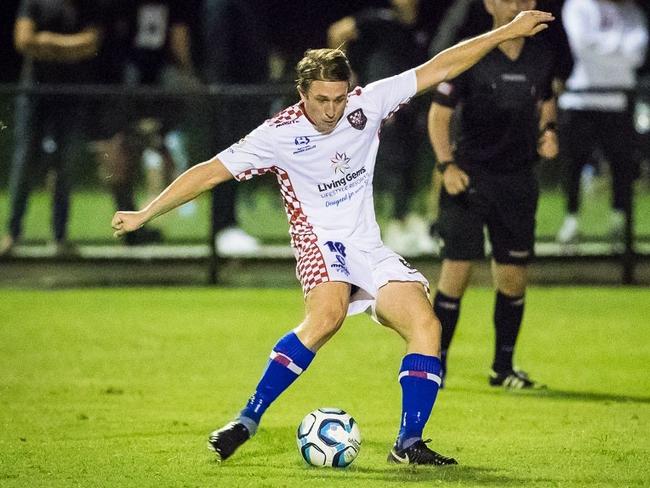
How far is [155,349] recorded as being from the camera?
11102 mm

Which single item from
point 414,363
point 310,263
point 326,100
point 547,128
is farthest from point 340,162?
point 547,128

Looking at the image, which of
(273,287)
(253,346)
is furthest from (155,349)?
(273,287)

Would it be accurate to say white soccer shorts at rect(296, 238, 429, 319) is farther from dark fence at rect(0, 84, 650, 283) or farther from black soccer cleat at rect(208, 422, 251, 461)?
dark fence at rect(0, 84, 650, 283)

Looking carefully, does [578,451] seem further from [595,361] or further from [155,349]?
[155,349]

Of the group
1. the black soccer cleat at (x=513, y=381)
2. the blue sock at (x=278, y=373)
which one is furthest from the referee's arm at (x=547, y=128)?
the blue sock at (x=278, y=373)

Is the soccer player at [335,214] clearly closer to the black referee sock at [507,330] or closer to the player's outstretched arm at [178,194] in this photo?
the player's outstretched arm at [178,194]

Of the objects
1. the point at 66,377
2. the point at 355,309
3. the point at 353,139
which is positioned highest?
the point at 353,139

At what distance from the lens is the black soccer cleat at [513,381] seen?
958 cm

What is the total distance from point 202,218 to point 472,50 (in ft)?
24.8

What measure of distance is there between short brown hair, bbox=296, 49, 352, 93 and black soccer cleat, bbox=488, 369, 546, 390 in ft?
9.86

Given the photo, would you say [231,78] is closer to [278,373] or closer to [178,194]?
[178,194]

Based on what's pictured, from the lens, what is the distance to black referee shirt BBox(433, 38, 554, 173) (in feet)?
30.7

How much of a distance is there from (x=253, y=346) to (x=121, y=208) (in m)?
4.22

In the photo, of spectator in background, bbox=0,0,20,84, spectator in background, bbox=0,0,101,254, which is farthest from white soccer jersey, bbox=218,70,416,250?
spectator in background, bbox=0,0,20,84
